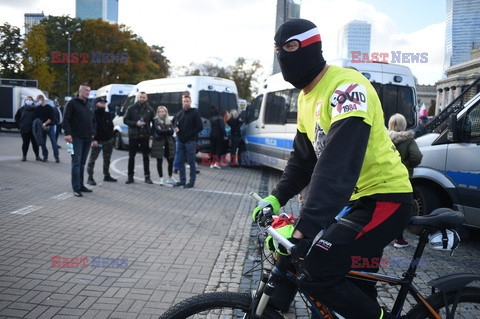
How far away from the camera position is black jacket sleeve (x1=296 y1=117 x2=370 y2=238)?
1853 mm

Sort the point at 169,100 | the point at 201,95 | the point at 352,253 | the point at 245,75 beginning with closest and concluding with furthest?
the point at 352,253
the point at 201,95
the point at 169,100
the point at 245,75

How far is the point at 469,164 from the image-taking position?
554cm

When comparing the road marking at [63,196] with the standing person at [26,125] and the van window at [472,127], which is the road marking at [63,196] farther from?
the van window at [472,127]

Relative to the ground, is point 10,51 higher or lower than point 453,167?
higher

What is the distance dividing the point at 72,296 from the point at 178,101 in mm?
11610

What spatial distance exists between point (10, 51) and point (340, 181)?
4170 cm

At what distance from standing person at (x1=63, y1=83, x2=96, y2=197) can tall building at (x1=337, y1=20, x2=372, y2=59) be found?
755cm

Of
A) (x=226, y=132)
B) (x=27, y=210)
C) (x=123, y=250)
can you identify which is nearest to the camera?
(x=123, y=250)

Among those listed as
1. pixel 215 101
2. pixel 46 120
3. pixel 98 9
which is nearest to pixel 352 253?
pixel 46 120

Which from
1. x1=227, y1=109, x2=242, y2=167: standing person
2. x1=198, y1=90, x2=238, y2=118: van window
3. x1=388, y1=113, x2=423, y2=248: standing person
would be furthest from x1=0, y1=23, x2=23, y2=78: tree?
x1=388, y1=113, x2=423, y2=248: standing person

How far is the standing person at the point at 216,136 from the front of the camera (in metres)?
13.5

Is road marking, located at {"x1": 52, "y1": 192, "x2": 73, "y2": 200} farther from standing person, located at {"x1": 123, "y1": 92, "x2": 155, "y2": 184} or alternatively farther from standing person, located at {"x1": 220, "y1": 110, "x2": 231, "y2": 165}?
standing person, located at {"x1": 220, "y1": 110, "x2": 231, "y2": 165}

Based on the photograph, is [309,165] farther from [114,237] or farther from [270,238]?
[114,237]

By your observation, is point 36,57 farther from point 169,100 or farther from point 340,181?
point 340,181
